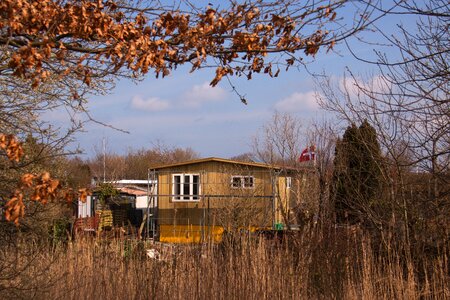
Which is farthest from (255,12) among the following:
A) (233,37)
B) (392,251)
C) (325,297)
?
(392,251)

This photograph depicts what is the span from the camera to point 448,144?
23.6 ft

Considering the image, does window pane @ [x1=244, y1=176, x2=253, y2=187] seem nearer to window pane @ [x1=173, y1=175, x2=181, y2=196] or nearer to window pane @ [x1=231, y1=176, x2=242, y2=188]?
window pane @ [x1=231, y1=176, x2=242, y2=188]

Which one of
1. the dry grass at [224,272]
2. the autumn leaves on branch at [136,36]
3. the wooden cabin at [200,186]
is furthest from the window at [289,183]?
the autumn leaves on branch at [136,36]

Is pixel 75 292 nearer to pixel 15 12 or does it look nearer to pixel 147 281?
pixel 147 281

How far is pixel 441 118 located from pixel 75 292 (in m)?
4.37

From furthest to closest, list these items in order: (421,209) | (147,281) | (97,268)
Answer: (421,209) < (97,268) < (147,281)

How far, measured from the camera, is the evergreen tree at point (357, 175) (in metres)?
9.13

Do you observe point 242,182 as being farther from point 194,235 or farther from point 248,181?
point 194,235

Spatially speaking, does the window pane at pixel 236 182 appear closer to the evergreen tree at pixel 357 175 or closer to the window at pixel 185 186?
the window at pixel 185 186

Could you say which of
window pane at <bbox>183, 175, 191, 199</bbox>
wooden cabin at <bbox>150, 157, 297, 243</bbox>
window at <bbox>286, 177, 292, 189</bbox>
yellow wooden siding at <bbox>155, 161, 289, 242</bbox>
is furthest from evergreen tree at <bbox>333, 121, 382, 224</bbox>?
window pane at <bbox>183, 175, 191, 199</bbox>

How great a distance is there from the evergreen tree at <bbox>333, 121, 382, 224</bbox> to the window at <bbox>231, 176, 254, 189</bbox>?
8.98 meters

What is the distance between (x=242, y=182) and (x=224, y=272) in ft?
42.2

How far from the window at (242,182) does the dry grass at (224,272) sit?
12.0 m

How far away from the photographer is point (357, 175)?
977cm
